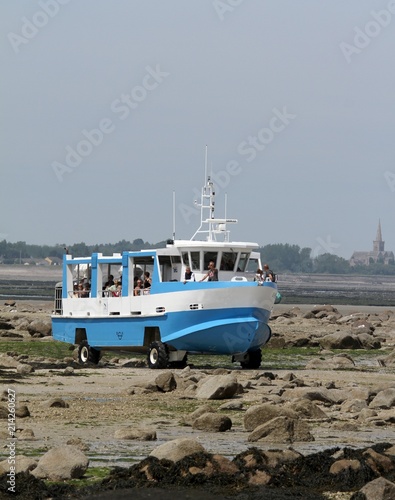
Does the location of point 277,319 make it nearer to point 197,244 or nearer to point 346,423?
point 197,244

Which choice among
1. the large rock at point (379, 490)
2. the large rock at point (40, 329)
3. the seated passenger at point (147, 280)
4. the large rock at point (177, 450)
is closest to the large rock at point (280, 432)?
the large rock at point (177, 450)

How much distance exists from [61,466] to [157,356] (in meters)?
19.2

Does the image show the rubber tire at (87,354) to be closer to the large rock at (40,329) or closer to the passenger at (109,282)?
the passenger at (109,282)

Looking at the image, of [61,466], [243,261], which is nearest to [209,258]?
[243,261]

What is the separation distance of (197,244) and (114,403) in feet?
34.7

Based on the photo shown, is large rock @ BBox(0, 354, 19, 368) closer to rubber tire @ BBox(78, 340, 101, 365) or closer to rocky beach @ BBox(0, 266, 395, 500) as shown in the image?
rocky beach @ BBox(0, 266, 395, 500)

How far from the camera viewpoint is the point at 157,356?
117 feet

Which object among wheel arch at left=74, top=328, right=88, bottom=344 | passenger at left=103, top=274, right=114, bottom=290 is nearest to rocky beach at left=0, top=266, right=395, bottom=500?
wheel arch at left=74, top=328, right=88, bottom=344

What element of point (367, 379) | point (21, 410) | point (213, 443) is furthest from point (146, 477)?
point (367, 379)

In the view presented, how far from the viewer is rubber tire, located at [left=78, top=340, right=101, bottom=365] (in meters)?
38.8

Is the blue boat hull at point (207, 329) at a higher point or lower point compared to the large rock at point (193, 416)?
higher

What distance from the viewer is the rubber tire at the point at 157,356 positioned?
117 ft

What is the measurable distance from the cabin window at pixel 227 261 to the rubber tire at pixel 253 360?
2454mm

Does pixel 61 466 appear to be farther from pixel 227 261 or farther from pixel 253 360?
pixel 227 261
